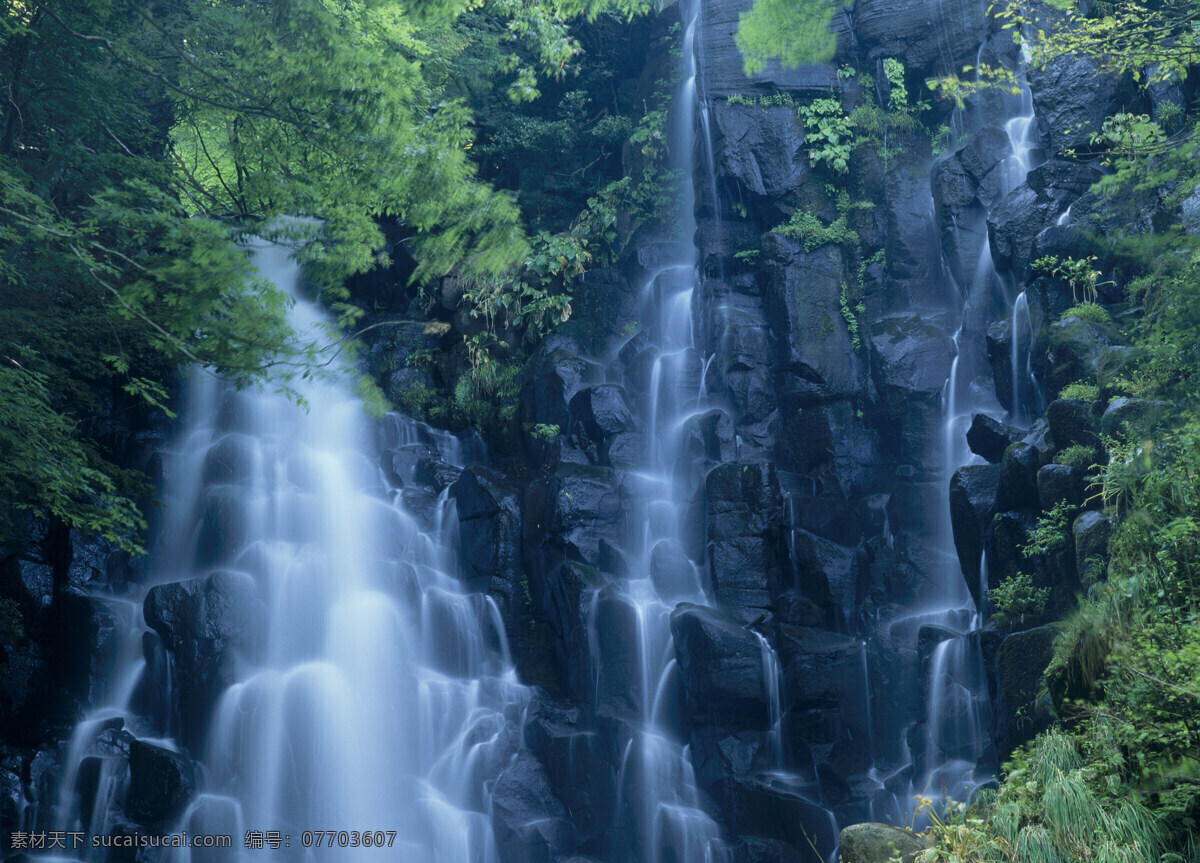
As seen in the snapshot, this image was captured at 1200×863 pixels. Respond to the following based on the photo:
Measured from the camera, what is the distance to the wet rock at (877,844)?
644 cm

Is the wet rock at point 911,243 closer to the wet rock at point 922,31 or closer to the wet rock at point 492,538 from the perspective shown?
the wet rock at point 922,31

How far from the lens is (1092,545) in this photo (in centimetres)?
Answer: 862

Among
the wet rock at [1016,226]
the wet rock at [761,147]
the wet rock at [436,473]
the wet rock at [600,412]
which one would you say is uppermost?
the wet rock at [761,147]

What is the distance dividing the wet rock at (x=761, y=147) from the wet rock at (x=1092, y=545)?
33.1 ft

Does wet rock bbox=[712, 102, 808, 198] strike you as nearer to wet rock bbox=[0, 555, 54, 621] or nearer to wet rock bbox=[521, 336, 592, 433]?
wet rock bbox=[521, 336, 592, 433]

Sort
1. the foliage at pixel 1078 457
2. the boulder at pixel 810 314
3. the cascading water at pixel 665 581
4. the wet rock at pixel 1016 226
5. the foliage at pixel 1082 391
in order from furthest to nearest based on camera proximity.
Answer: the boulder at pixel 810 314 < the wet rock at pixel 1016 226 < the cascading water at pixel 665 581 < the foliage at pixel 1082 391 < the foliage at pixel 1078 457

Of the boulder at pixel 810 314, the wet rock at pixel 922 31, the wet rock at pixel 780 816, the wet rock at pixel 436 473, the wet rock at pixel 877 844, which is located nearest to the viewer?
the wet rock at pixel 877 844

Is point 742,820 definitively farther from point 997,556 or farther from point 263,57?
point 263,57

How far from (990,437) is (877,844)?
26.0ft

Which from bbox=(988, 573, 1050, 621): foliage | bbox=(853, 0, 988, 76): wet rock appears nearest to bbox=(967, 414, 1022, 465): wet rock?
bbox=(988, 573, 1050, 621): foliage

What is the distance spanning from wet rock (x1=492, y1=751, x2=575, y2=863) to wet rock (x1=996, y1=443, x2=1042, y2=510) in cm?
779

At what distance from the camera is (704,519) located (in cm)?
1441

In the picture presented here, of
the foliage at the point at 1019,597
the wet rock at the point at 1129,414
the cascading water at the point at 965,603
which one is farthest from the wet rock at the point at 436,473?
the wet rock at the point at 1129,414

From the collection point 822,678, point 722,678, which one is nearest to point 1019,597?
point 822,678
